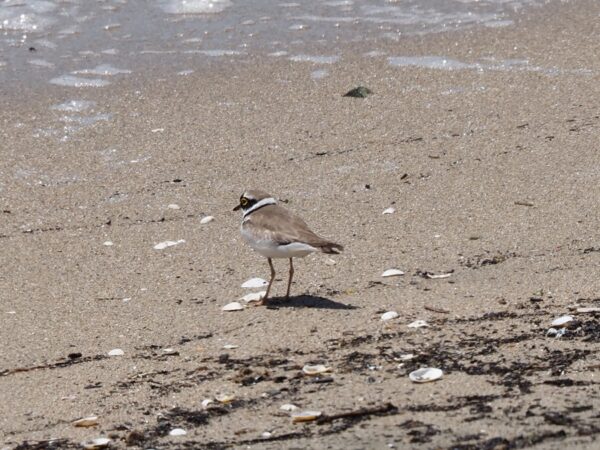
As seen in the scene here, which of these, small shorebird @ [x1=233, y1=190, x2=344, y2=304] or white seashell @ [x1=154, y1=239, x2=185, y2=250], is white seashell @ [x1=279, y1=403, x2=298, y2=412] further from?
white seashell @ [x1=154, y1=239, x2=185, y2=250]

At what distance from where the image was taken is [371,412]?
439 centimetres

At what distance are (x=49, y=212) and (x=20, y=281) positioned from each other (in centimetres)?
103

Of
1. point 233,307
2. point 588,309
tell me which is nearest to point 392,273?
point 233,307

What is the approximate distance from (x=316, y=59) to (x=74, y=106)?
2.16m

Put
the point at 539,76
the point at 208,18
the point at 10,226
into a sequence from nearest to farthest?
the point at 10,226 → the point at 539,76 → the point at 208,18

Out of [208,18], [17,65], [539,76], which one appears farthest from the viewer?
[208,18]

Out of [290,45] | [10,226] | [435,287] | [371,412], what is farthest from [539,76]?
[371,412]

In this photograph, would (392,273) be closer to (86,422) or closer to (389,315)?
(389,315)

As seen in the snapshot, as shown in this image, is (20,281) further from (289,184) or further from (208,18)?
(208,18)

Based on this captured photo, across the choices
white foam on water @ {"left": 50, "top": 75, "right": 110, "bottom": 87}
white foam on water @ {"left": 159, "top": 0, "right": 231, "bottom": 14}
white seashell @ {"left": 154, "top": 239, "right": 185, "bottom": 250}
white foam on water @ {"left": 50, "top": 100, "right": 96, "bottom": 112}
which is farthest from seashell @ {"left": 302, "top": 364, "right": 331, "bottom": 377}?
white foam on water @ {"left": 159, "top": 0, "right": 231, "bottom": 14}

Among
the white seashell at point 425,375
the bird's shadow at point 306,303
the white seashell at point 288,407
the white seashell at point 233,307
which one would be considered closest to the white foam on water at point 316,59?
the bird's shadow at point 306,303

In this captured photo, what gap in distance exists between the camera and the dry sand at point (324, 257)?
4.53m

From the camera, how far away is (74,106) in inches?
365

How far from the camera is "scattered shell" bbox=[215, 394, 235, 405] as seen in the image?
4680 millimetres
